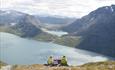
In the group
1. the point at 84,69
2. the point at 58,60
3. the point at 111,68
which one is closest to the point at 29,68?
the point at 58,60

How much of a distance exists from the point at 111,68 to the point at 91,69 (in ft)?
17.8

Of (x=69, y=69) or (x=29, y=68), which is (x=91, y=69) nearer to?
(x=69, y=69)

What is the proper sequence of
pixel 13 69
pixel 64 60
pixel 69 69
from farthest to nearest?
pixel 13 69, pixel 64 60, pixel 69 69

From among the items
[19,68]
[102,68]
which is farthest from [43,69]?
[102,68]

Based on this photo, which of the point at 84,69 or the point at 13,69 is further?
the point at 13,69

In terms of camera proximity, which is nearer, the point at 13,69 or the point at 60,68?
the point at 60,68

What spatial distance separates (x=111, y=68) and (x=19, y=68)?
69.0 feet

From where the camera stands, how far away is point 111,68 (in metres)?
62.0

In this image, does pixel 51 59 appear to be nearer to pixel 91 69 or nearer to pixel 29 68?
pixel 29 68

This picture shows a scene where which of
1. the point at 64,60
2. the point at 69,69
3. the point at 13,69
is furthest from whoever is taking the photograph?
the point at 13,69

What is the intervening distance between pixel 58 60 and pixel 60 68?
564 centimetres

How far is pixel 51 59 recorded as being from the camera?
65125 mm

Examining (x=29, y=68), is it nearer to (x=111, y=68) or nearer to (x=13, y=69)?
(x=13, y=69)

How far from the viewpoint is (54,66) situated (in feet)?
208
